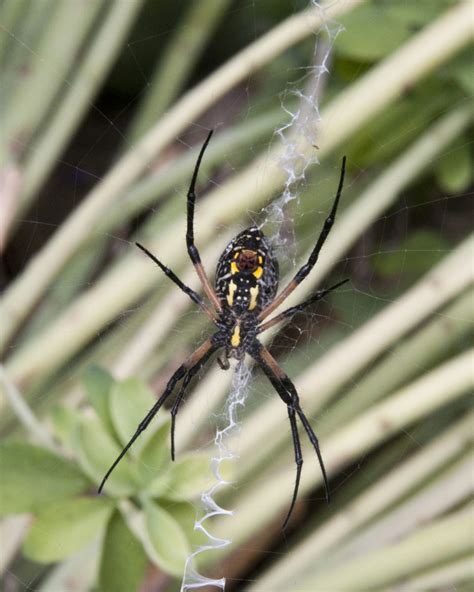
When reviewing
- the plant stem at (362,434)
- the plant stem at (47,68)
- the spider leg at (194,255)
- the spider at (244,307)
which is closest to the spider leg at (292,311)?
the spider at (244,307)

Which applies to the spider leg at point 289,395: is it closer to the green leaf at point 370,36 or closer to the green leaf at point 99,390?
the green leaf at point 99,390

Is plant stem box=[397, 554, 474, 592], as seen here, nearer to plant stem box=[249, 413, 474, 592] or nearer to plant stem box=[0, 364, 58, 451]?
plant stem box=[249, 413, 474, 592]

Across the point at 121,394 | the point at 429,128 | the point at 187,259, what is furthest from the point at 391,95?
the point at 121,394

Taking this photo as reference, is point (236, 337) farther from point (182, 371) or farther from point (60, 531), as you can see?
point (60, 531)

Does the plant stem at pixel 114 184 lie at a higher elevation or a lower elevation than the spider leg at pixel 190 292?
higher

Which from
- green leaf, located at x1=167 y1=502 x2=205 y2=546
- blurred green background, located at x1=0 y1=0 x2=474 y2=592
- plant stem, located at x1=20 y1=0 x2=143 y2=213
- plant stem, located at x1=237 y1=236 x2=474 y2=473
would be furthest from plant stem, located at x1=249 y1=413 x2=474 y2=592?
plant stem, located at x1=20 y1=0 x2=143 y2=213

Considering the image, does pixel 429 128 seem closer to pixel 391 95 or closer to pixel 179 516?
pixel 391 95

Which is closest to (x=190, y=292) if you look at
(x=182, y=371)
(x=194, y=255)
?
(x=194, y=255)
